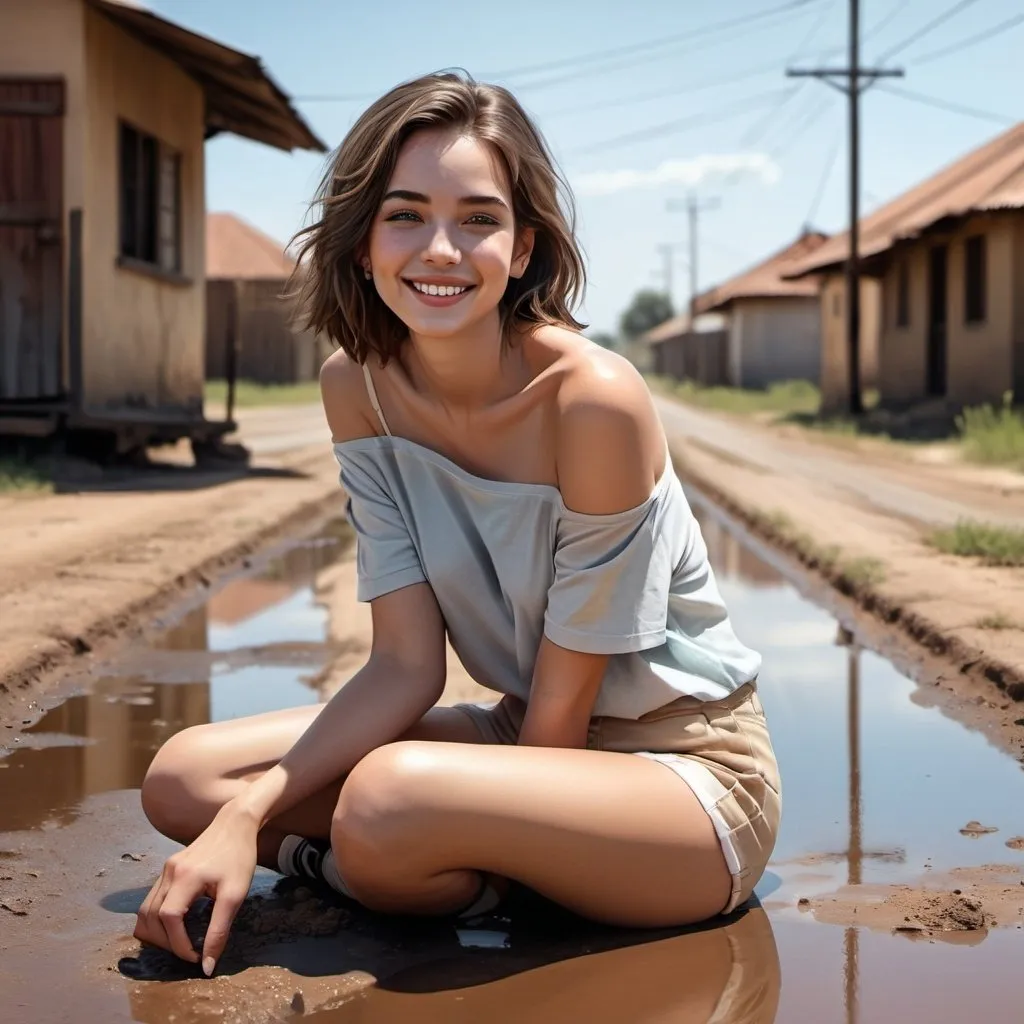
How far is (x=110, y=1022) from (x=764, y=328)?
147 ft

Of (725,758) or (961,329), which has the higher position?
(961,329)

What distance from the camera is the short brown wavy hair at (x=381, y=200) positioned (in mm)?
2807

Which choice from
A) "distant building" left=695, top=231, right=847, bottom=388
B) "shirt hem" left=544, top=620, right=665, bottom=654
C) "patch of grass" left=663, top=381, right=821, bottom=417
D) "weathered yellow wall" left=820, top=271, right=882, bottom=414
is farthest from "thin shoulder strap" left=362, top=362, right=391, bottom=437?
"distant building" left=695, top=231, right=847, bottom=388

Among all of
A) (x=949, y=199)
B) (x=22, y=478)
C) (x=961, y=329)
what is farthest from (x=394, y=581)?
(x=949, y=199)

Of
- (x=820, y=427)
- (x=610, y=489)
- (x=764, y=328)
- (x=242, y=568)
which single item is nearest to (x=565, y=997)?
(x=610, y=489)

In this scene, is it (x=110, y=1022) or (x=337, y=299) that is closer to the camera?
(x=110, y=1022)

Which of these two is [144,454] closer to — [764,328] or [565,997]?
[565,997]

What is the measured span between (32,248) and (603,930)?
10.3 m

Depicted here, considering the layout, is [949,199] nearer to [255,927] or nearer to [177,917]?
[255,927]

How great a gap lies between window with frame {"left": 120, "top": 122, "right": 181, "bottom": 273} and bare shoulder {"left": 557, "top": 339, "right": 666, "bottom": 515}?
1101cm

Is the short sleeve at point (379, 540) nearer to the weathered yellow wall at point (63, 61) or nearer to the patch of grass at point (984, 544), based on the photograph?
the patch of grass at point (984, 544)

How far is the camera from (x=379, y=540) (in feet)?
9.90

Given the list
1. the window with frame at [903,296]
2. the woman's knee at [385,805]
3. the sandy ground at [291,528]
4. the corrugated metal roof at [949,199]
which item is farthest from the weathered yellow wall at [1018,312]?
the woman's knee at [385,805]

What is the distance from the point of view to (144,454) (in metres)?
14.2
